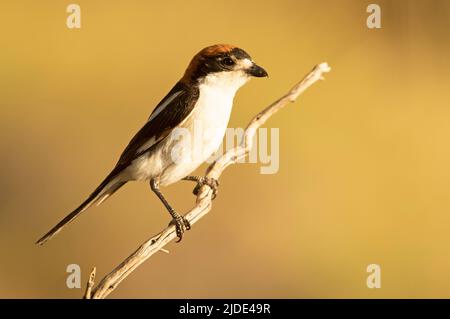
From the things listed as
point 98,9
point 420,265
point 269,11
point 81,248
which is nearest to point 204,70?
point 81,248

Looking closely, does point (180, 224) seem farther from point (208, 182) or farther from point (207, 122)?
point (207, 122)

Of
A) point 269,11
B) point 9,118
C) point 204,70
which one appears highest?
point 269,11

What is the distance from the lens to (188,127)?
344 centimetres

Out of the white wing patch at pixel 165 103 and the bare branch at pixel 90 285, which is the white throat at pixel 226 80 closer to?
the white wing patch at pixel 165 103

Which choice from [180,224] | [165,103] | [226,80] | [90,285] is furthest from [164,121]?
[90,285]

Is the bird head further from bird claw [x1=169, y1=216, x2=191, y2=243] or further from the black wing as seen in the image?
bird claw [x1=169, y1=216, x2=191, y2=243]

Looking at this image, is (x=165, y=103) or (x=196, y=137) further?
(x=165, y=103)

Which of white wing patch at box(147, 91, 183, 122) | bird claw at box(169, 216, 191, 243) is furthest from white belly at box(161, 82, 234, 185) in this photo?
bird claw at box(169, 216, 191, 243)

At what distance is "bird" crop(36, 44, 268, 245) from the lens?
3416mm

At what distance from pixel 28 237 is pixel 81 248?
409 millimetres

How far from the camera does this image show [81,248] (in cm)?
546

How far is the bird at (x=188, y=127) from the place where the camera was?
3416mm

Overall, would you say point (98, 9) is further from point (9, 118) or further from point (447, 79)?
point (447, 79)

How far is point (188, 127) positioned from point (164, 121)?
12 centimetres
